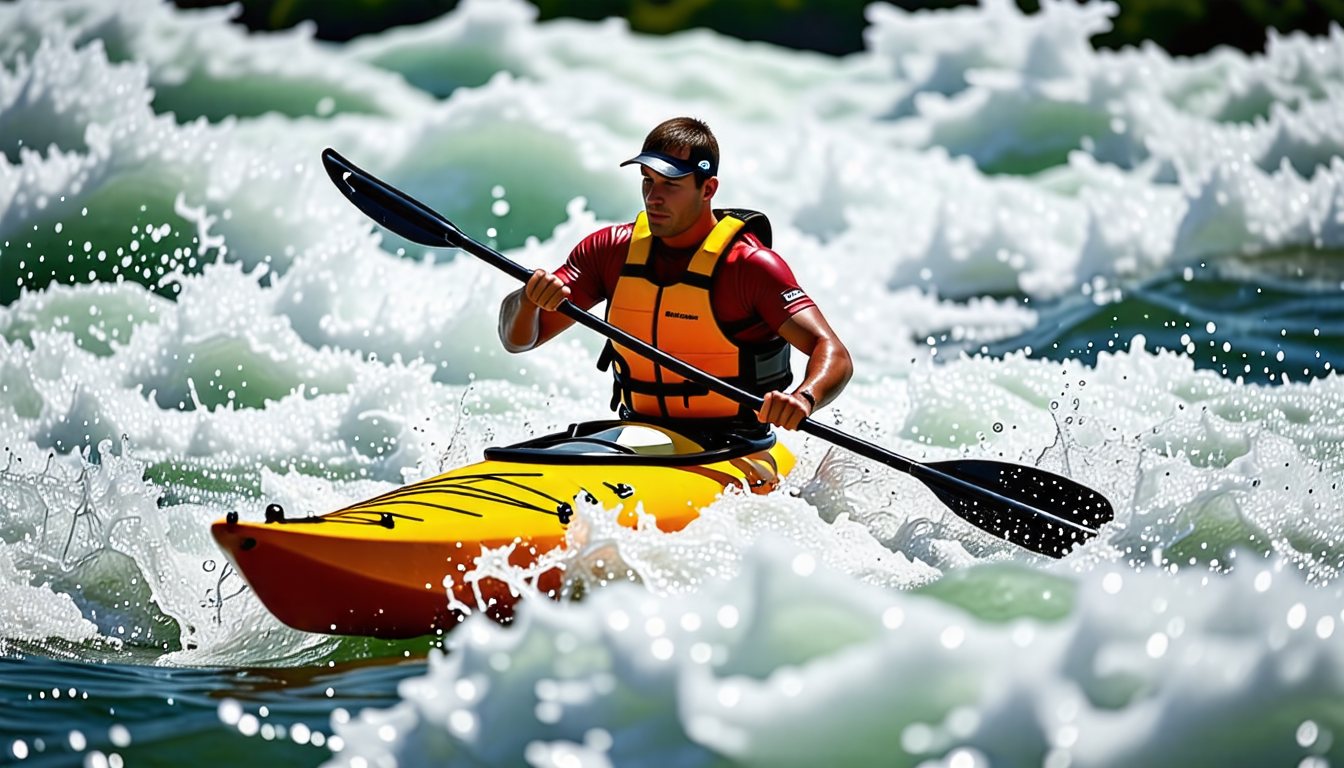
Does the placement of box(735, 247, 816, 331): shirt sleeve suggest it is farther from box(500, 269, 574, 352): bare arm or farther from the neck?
box(500, 269, 574, 352): bare arm

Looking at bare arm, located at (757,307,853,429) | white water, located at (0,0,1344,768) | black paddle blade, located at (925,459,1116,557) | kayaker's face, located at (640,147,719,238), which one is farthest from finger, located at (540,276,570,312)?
black paddle blade, located at (925,459,1116,557)

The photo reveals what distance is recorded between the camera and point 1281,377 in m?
7.84

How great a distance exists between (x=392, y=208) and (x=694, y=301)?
877 mm

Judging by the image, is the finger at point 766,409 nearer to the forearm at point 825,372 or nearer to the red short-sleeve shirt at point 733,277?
the forearm at point 825,372

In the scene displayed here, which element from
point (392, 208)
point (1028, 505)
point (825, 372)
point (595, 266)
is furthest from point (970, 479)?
point (392, 208)

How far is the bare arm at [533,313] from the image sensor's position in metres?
3.69

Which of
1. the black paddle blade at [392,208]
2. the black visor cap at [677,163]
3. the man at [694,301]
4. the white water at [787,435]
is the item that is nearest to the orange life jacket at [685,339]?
the man at [694,301]

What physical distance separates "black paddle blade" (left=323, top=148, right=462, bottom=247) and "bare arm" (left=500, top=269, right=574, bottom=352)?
0.78ft

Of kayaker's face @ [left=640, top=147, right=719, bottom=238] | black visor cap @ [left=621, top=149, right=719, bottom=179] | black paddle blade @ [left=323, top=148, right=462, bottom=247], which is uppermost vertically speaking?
black visor cap @ [left=621, top=149, right=719, bottom=179]

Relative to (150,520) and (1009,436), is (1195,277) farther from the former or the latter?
(150,520)

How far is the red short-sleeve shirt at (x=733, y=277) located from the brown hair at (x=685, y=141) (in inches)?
8.1

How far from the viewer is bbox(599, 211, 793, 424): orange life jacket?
370 centimetres

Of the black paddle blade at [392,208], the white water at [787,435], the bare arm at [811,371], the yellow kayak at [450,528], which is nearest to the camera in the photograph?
the white water at [787,435]

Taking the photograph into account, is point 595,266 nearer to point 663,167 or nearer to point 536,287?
point 536,287
